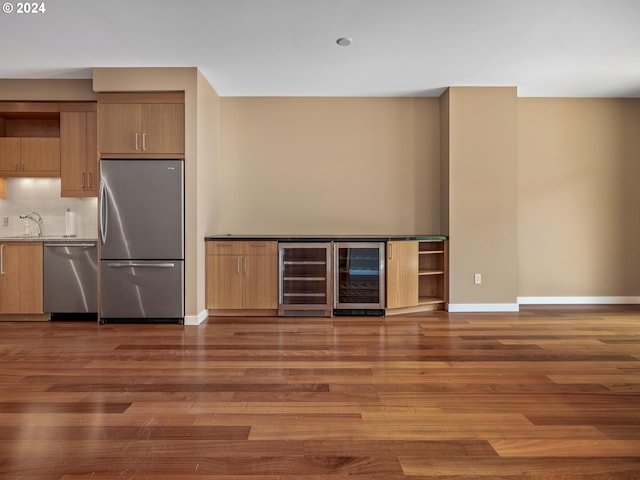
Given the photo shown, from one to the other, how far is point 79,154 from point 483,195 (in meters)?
4.74

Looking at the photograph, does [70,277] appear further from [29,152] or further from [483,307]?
[483,307]

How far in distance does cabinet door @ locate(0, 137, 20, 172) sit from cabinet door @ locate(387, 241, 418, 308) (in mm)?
4368

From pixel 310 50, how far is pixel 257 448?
342 centimetres

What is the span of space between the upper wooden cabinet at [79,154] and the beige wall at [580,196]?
527 cm

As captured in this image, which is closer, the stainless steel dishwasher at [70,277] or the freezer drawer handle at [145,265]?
the freezer drawer handle at [145,265]

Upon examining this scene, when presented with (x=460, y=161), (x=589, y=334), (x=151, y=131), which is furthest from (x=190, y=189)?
(x=589, y=334)

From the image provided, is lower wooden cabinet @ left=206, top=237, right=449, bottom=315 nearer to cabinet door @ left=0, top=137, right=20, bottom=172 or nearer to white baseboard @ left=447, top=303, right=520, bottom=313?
white baseboard @ left=447, top=303, right=520, bottom=313

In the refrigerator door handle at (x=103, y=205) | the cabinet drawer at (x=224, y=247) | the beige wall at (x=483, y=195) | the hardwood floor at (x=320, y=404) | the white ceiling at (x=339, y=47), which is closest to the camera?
the hardwood floor at (x=320, y=404)

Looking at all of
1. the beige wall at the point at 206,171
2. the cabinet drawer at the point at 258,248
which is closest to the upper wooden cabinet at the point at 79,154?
the beige wall at the point at 206,171

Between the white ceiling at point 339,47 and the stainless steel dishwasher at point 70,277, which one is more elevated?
the white ceiling at point 339,47

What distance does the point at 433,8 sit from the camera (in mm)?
3031

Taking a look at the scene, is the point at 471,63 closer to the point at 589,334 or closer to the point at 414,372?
the point at 589,334

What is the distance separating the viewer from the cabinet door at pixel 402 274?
4.63 metres

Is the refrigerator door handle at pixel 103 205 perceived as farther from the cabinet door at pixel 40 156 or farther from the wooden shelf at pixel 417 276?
the wooden shelf at pixel 417 276
